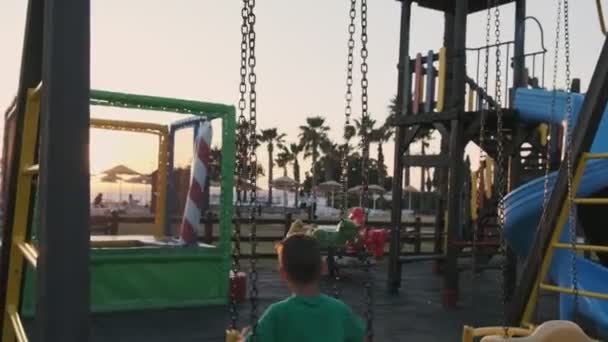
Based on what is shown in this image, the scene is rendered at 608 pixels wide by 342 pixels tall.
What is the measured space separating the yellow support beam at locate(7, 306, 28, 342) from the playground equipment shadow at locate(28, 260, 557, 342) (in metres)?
2.61

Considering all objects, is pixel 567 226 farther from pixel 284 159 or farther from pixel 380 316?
pixel 284 159

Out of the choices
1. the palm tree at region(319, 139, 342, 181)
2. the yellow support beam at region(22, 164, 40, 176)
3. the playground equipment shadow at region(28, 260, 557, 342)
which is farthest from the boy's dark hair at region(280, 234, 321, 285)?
the palm tree at region(319, 139, 342, 181)

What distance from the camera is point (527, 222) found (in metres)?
6.45

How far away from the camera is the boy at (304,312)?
228cm

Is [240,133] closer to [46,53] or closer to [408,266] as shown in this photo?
[46,53]

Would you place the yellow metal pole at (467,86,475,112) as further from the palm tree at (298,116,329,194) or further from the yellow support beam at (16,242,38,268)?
the palm tree at (298,116,329,194)

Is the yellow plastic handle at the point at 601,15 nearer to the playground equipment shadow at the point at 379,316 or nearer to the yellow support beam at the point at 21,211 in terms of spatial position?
the playground equipment shadow at the point at 379,316

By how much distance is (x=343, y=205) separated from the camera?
3.41 m

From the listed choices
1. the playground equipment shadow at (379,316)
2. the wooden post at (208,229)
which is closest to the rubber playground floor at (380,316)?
the playground equipment shadow at (379,316)

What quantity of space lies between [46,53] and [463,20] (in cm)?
711

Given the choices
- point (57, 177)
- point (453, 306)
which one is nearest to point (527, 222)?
point (453, 306)

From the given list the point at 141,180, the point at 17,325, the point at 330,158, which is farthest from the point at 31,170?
the point at 330,158

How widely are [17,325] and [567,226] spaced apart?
15.0 feet

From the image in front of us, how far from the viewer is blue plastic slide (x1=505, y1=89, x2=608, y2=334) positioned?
495 cm
